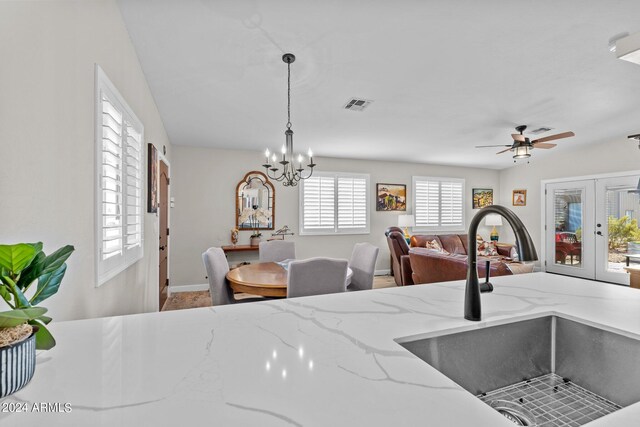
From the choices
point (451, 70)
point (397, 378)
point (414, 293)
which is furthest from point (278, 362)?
point (451, 70)

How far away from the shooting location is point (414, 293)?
1.30m

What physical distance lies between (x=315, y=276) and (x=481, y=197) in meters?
6.39

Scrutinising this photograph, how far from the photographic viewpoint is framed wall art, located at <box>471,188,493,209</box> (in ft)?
23.7

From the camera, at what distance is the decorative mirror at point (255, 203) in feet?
17.2

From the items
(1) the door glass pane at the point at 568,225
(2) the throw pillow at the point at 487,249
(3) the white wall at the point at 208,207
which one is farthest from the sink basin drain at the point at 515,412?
(1) the door glass pane at the point at 568,225

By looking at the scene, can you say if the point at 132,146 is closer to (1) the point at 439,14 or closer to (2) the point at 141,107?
(2) the point at 141,107

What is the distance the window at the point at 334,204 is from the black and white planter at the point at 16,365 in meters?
5.04

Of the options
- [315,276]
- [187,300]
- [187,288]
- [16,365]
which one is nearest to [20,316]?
[16,365]

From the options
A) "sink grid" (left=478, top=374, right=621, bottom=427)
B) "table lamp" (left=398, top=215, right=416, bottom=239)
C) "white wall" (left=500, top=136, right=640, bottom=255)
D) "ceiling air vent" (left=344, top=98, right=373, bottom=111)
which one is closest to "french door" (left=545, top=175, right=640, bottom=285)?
"white wall" (left=500, top=136, right=640, bottom=255)

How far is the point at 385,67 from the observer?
278 cm

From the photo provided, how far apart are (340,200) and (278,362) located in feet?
17.5

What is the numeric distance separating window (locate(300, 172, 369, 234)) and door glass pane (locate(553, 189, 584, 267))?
3.85m

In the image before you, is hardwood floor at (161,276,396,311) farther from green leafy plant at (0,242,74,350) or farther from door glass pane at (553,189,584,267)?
door glass pane at (553,189,584,267)

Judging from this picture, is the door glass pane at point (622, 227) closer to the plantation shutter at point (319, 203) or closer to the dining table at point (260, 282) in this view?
the plantation shutter at point (319, 203)
